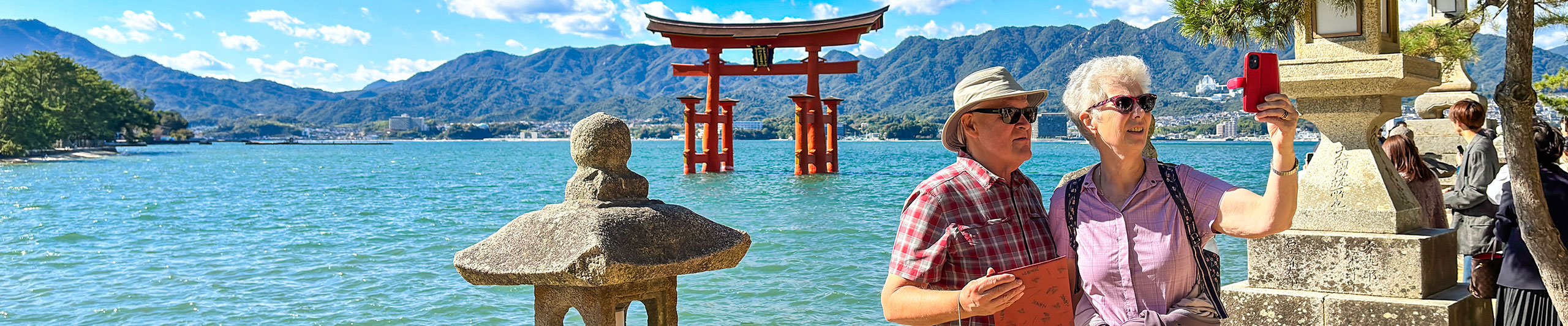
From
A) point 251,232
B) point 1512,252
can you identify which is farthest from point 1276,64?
point 251,232

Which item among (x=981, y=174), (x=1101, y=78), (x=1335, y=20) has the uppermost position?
(x=1335, y=20)

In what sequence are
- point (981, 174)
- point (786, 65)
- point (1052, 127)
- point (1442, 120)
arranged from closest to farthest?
1. point (981, 174)
2. point (1442, 120)
3. point (786, 65)
4. point (1052, 127)

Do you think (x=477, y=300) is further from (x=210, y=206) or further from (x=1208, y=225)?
(x=210, y=206)

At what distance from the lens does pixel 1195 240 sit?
7.11 ft

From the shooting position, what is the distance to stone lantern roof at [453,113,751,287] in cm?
281

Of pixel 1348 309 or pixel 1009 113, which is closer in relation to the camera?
pixel 1009 113

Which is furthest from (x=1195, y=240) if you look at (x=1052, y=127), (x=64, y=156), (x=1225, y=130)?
(x=1225, y=130)

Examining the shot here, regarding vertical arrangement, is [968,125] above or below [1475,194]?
above

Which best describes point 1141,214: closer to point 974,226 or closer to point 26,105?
point 974,226

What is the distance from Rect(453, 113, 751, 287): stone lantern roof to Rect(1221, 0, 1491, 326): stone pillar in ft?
6.91

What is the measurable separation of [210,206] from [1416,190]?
29.8 metres

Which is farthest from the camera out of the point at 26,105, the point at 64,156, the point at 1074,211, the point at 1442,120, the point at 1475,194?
the point at 64,156

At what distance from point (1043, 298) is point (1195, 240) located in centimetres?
43

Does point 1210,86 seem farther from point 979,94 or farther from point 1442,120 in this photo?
point 979,94
